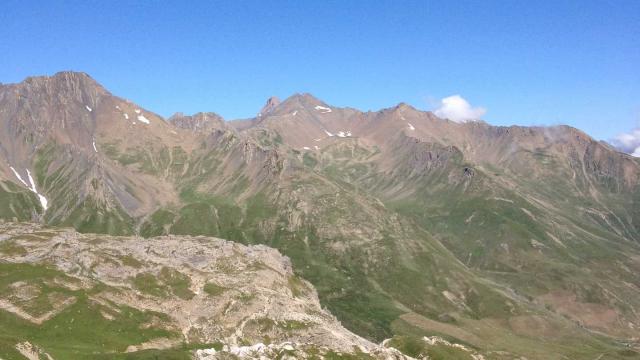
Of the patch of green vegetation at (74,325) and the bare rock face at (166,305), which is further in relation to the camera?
the bare rock face at (166,305)

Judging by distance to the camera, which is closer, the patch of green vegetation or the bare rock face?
the patch of green vegetation

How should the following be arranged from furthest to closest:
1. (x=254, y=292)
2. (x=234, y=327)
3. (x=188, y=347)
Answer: (x=254, y=292) < (x=234, y=327) < (x=188, y=347)

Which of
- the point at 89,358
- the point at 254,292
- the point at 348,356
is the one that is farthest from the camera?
the point at 254,292

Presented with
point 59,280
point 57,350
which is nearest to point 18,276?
point 59,280

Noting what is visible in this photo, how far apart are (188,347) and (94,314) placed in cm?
2701

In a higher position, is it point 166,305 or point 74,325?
point 166,305

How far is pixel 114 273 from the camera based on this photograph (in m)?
192

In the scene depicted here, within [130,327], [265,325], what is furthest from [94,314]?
[265,325]

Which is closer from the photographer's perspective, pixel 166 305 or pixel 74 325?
pixel 74 325

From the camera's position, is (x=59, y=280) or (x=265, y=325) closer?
(x=59, y=280)

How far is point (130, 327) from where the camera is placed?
14862 cm

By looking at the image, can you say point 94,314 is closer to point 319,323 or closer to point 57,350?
point 57,350

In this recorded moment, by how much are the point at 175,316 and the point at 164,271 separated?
35.1 meters

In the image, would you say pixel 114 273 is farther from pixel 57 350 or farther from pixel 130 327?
pixel 57 350
